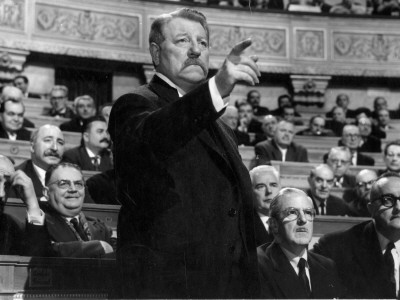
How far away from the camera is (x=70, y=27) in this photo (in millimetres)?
8891

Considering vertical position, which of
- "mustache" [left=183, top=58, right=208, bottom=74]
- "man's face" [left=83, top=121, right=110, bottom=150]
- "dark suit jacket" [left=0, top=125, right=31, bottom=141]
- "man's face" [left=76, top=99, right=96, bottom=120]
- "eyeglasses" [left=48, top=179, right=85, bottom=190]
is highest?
"man's face" [left=76, top=99, right=96, bottom=120]

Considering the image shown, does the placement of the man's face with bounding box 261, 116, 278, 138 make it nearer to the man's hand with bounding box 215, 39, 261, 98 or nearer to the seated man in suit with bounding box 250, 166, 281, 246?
the seated man in suit with bounding box 250, 166, 281, 246

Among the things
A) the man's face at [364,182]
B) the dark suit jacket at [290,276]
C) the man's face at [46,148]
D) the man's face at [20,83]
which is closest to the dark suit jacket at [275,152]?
the man's face at [364,182]

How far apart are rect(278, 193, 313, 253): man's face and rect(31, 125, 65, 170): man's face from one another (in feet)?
6.51

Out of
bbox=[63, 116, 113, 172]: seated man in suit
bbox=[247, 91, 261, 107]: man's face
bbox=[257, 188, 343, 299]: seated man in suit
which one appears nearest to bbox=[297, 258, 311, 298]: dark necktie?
bbox=[257, 188, 343, 299]: seated man in suit

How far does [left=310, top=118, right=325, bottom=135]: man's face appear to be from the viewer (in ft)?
24.6

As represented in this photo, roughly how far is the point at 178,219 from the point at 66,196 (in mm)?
1814

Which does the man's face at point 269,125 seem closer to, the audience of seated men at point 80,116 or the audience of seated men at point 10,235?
the audience of seated men at point 80,116

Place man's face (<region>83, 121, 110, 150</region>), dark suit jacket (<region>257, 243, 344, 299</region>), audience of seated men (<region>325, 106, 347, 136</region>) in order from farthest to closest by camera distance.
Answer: audience of seated men (<region>325, 106, 347, 136</region>), man's face (<region>83, 121, 110, 150</region>), dark suit jacket (<region>257, 243, 344, 299</region>)

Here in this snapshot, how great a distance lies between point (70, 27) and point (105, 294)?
6.82m

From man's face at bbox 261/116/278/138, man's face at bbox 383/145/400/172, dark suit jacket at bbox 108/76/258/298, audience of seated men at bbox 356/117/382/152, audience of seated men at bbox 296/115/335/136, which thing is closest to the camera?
dark suit jacket at bbox 108/76/258/298

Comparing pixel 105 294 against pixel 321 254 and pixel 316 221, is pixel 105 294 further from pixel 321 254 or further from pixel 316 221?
Answer: pixel 316 221

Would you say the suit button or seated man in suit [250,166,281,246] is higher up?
seated man in suit [250,166,281,246]

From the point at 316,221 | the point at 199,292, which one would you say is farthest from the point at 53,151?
the point at 199,292
